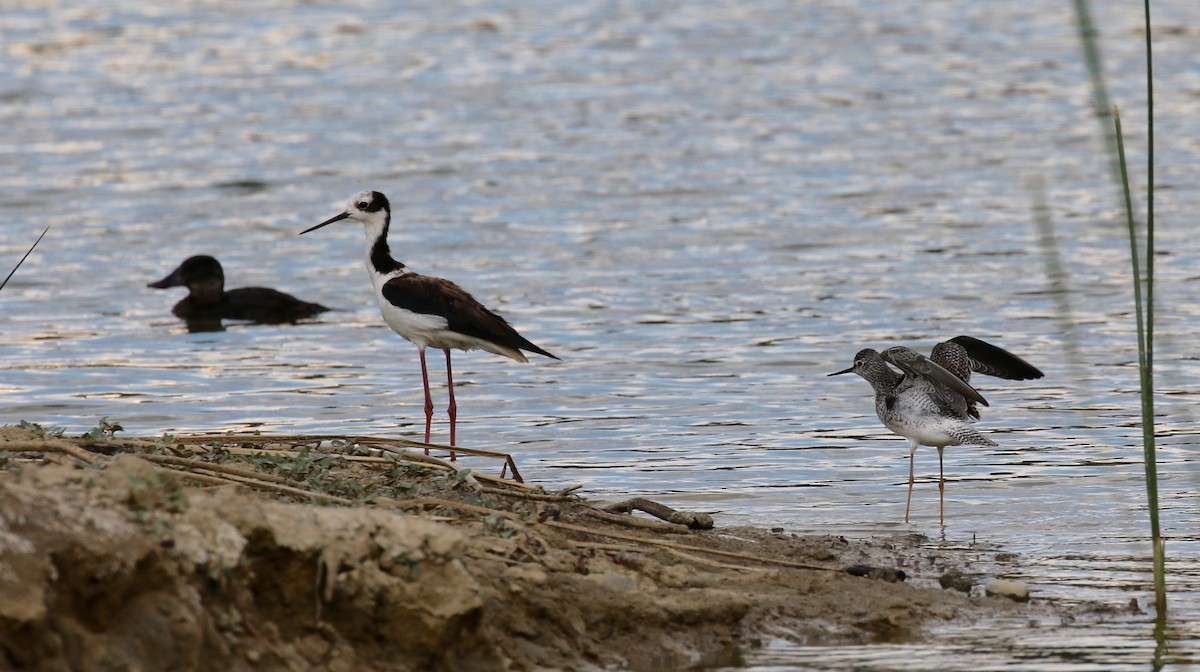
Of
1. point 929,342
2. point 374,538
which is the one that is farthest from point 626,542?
point 929,342

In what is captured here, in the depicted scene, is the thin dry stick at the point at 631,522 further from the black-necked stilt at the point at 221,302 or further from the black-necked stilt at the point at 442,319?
the black-necked stilt at the point at 221,302

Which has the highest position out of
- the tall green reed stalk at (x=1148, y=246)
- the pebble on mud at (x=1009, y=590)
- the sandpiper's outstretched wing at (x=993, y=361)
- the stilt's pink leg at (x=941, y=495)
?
the tall green reed stalk at (x=1148, y=246)

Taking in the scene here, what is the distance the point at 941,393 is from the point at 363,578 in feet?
14.6

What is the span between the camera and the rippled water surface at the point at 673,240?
9.62 metres

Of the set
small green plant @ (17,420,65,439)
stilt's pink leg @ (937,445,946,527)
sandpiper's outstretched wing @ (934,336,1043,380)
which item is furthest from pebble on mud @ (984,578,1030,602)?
small green plant @ (17,420,65,439)

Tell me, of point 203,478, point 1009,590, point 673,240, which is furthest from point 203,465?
point 673,240

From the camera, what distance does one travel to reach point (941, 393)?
30.9 feet

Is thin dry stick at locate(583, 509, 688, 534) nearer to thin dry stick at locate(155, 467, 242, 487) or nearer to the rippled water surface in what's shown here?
the rippled water surface

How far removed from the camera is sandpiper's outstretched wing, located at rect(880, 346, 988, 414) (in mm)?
8914

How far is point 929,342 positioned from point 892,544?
5.09 meters

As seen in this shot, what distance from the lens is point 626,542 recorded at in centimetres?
723

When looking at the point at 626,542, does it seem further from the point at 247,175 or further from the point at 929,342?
the point at 247,175

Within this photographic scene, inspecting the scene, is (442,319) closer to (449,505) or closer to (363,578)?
(449,505)

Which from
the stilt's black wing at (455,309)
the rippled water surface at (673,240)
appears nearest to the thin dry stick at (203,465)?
the rippled water surface at (673,240)
